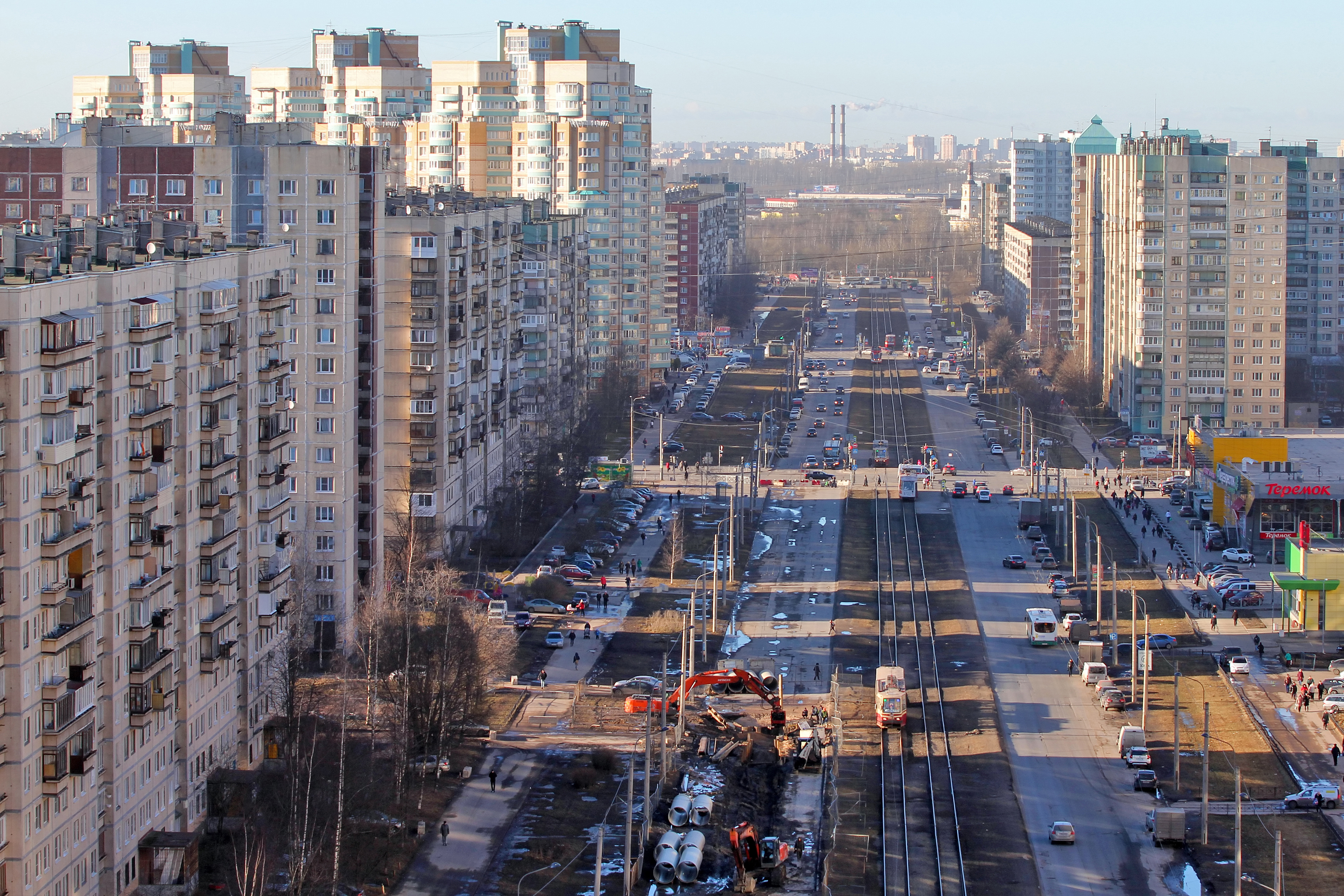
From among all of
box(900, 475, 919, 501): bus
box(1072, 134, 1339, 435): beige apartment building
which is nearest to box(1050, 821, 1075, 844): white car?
box(900, 475, 919, 501): bus

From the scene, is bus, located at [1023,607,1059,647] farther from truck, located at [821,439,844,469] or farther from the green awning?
truck, located at [821,439,844,469]

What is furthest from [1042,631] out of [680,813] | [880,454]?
[880,454]

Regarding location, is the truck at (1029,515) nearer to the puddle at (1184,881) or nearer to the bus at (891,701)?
the bus at (891,701)

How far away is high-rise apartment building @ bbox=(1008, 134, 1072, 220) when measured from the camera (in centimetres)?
15662

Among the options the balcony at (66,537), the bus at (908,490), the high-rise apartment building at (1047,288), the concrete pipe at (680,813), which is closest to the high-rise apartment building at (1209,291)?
the bus at (908,490)

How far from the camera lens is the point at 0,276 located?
2641cm

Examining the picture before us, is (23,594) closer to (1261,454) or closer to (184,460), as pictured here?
(184,460)

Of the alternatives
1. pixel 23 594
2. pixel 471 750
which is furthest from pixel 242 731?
pixel 23 594

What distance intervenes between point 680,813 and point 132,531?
1043 centimetres

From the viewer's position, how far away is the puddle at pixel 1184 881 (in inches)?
1191

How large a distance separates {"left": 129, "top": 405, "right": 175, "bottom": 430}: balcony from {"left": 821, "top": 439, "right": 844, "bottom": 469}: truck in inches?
1807

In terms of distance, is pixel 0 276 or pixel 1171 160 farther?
pixel 1171 160

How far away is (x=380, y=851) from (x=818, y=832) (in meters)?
7.57

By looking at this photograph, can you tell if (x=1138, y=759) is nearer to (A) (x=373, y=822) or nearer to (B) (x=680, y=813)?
(B) (x=680, y=813)
